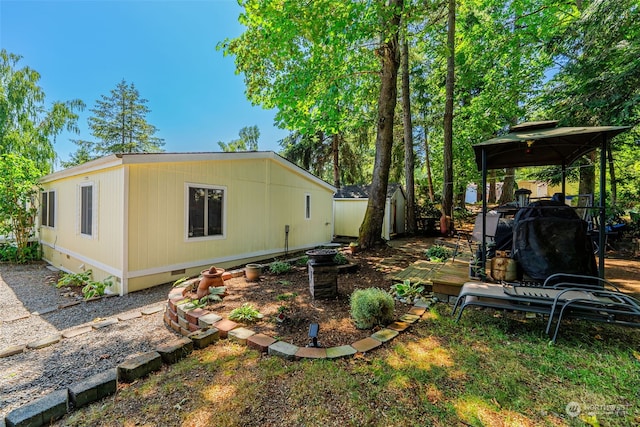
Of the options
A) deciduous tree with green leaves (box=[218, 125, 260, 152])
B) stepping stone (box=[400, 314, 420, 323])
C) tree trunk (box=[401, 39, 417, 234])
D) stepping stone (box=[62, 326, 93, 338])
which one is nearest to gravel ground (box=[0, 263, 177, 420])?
stepping stone (box=[62, 326, 93, 338])

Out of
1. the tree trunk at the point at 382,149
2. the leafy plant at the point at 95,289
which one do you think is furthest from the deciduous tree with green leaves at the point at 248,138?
the leafy plant at the point at 95,289

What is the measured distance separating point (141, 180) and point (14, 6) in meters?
9.24

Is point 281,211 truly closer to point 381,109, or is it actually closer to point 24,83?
point 381,109

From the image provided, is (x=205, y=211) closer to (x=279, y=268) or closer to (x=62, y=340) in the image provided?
(x=279, y=268)

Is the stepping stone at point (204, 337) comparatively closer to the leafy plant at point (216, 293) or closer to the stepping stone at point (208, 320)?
the stepping stone at point (208, 320)

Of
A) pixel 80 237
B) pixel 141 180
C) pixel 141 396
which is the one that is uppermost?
pixel 141 180

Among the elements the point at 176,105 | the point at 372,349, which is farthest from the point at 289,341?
the point at 176,105

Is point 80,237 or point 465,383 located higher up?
point 80,237

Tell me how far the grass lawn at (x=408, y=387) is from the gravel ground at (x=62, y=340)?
1085 mm

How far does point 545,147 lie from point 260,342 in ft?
19.1

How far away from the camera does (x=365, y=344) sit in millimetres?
2625

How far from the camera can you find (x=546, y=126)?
13.9 ft

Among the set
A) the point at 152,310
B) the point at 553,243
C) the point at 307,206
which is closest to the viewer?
the point at 553,243
